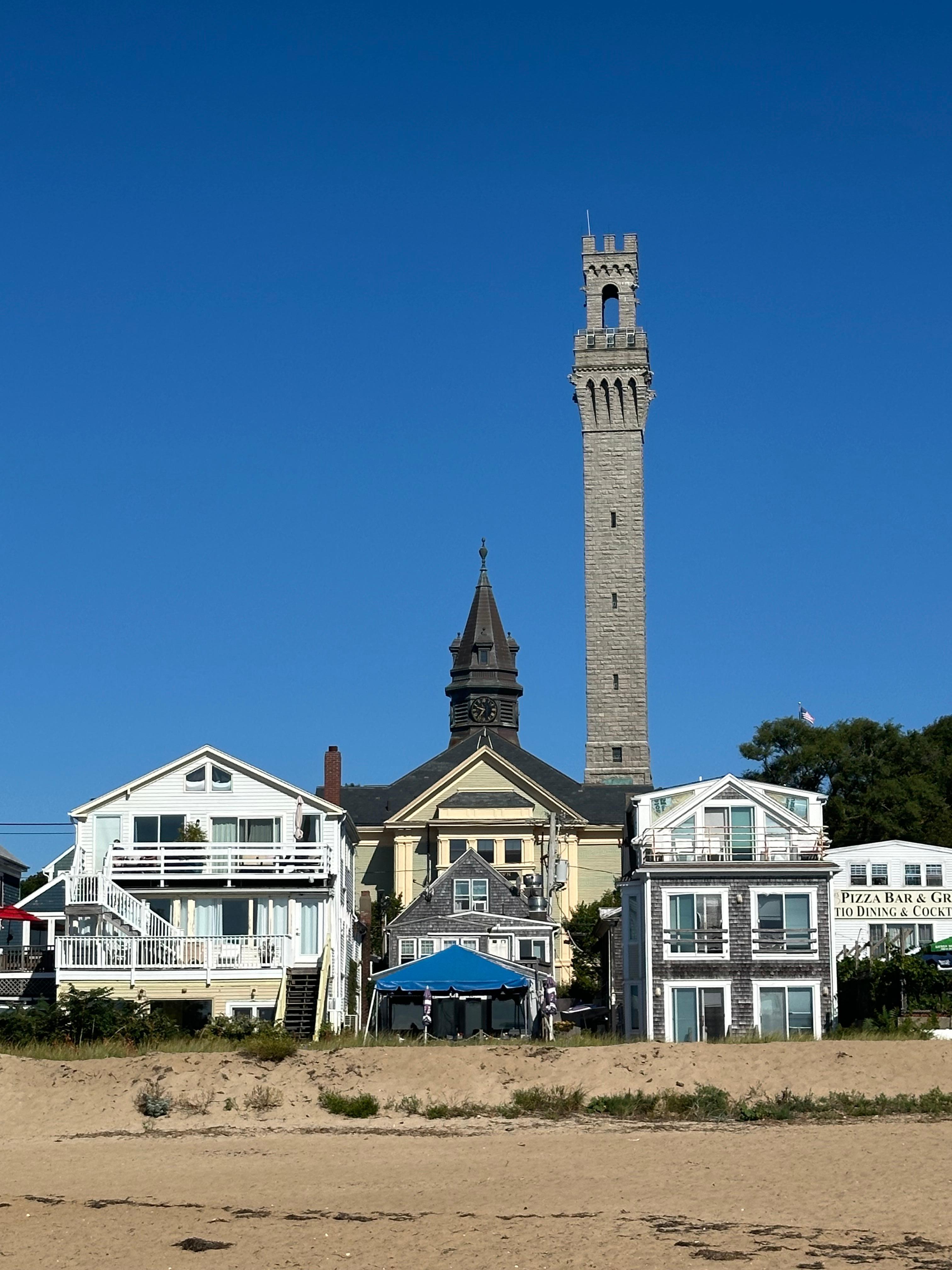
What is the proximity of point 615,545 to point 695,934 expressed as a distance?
164 feet

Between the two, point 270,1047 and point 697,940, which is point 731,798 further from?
point 270,1047

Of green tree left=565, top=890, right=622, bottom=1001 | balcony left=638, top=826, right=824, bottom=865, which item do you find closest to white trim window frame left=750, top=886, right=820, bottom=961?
balcony left=638, top=826, right=824, bottom=865

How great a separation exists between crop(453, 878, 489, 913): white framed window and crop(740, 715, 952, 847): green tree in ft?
72.5

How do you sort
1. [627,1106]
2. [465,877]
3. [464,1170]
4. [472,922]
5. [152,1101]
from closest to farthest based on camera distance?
[464,1170] → [152,1101] → [627,1106] → [472,922] → [465,877]

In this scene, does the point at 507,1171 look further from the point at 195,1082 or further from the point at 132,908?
the point at 132,908

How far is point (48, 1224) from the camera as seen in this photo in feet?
80.7

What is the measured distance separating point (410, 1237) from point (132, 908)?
22.7m

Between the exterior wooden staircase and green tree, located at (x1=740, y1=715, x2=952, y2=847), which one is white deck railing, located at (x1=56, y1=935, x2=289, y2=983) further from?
green tree, located at (x1=740, y1=715, x2=952, y2=847)

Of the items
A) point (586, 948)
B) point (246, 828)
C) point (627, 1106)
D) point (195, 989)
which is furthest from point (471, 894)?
point (627, 1106)

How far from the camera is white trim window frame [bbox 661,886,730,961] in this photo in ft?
149

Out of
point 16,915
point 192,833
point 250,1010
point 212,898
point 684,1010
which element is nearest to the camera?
point 250,1010

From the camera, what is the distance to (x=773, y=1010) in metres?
45.1

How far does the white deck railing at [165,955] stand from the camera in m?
43.3

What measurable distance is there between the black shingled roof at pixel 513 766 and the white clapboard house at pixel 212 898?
1117 inches
